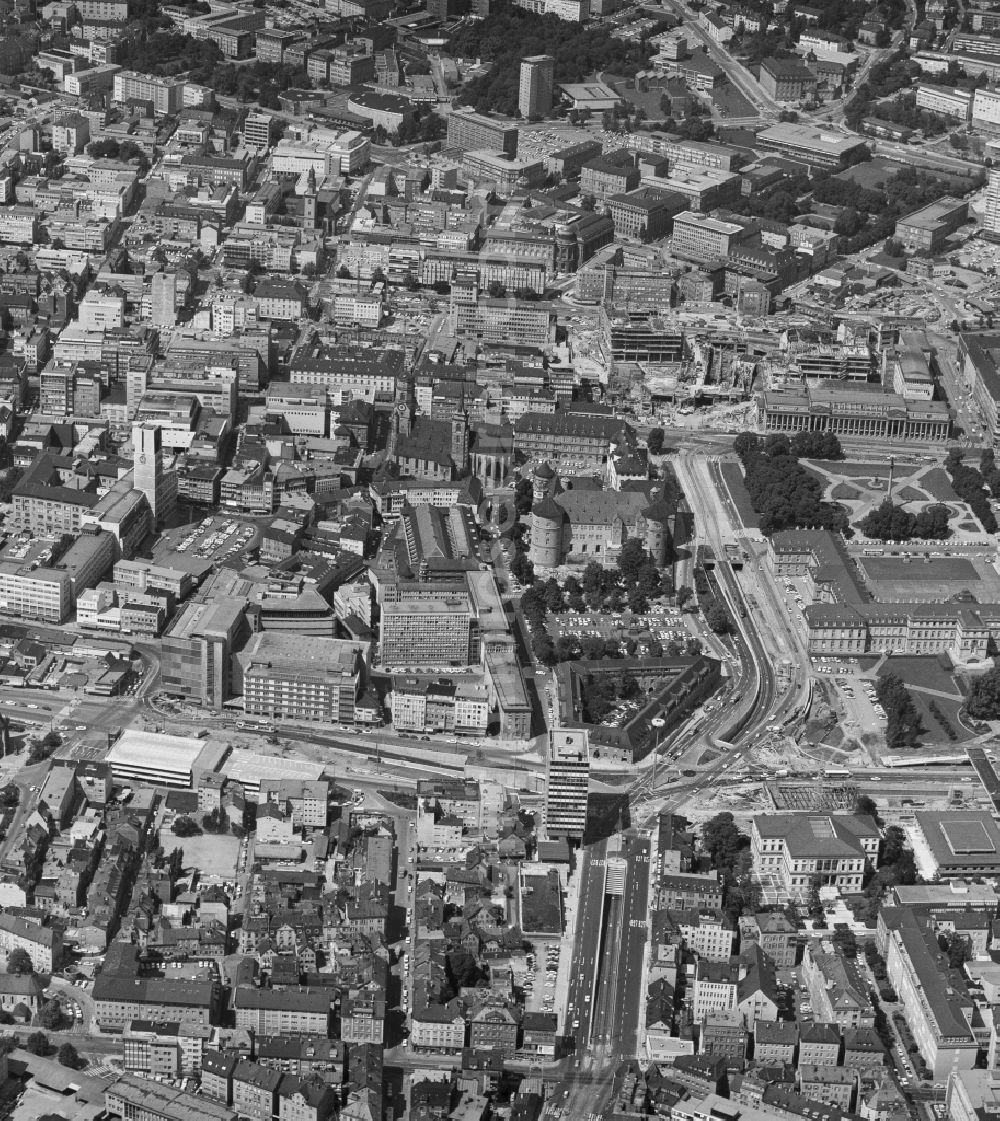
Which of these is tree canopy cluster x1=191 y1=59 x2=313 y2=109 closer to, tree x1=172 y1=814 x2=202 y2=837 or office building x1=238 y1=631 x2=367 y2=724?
office building x1=238 y1=631 x2=367 y2=724

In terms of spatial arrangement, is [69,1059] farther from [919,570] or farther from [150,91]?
[150,91]

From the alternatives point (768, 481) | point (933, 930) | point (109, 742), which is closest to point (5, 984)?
point (109, 742)

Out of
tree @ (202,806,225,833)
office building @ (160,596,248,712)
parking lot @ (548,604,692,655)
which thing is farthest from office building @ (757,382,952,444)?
tree @ (202,806,225,833)

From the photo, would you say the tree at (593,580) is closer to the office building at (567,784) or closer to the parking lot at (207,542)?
the parking lot at (207,542)

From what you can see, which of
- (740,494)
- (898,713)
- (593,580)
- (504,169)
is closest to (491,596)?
(593,580)

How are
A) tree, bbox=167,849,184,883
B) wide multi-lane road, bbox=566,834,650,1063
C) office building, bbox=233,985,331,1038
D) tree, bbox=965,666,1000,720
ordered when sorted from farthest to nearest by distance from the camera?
tree, bbox=965,666,1000,720 < tree, bbox=167,849,184,883 < wide multi-lane road, bbox=566,834,650,1063 < office building, bbox=233,985,331,1038

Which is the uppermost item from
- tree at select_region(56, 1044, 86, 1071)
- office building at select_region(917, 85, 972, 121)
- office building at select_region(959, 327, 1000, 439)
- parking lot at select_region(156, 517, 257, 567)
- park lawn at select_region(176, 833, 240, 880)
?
tree at select_region(56, 1044, 86, 1071)
